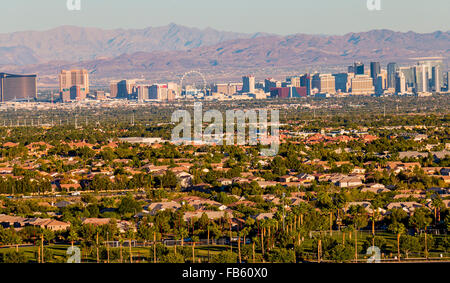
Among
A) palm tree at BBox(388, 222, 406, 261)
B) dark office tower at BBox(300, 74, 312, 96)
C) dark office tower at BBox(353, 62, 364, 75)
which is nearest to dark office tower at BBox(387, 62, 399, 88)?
dark office tower at BBox(353, 62, 364, 75)

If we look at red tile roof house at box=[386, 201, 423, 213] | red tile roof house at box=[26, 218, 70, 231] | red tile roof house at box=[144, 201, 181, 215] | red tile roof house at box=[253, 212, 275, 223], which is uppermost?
red tile roof house at box=[253, 212, 275, 223]

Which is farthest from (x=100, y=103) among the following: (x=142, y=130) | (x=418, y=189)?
(x=418, y=189)

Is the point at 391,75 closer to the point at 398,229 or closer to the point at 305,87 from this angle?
the point at 305,87

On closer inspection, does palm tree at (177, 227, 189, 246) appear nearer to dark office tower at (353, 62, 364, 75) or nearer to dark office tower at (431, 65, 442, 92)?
dark office tower at (431, 65, 442, 92)

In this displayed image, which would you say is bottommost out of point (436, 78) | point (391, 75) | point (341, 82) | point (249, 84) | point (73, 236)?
point (73, 236)

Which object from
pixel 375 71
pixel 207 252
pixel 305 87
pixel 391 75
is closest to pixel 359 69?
pixel 375 71

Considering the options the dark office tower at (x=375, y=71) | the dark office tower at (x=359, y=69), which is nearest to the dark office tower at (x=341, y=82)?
the dark office tower at (x=359, y=69)
